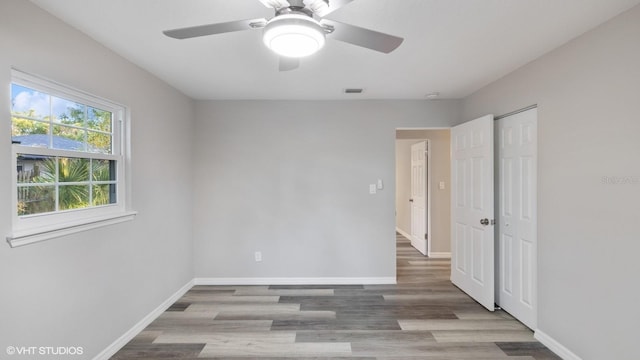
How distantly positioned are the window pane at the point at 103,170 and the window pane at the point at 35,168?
14.7 inches

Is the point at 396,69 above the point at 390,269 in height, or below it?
above

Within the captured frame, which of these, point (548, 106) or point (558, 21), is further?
point (548, 106)

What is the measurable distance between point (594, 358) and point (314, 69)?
3.05m

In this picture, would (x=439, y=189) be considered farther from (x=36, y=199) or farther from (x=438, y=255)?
(x=36, y=199)

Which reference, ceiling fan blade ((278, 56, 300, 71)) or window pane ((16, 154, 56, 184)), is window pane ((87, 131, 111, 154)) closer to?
window pane ((16, 154, 56, 184))

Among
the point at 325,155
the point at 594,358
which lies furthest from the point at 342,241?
the point at 594,358

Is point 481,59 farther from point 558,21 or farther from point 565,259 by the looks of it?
point 565,259

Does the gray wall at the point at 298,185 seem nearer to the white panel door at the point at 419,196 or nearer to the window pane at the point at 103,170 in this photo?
the window pane at the point at 103,170

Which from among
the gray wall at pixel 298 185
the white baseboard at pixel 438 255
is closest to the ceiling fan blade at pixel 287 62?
the gray wall at pixel 298 185

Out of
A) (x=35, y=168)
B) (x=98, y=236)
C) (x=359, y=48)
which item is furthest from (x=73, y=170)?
(x=359, y=48)

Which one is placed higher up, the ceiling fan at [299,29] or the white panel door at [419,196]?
the ceiling fan at [299,29]

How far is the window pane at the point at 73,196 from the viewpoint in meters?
2.00

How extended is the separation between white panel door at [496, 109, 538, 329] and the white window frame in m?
3.52

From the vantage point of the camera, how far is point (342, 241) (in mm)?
3857
